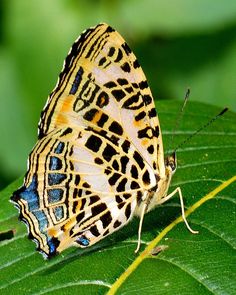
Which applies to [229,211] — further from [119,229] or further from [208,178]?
[119,229]

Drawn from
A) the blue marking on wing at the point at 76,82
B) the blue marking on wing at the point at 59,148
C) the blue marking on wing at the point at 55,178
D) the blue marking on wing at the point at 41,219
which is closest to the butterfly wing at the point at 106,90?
the blue marking on wing at the point at 76,82

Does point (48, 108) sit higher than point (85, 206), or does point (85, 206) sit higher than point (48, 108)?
point (48, 108)

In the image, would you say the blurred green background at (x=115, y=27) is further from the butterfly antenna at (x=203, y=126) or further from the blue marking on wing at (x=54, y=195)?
the blue marking on wing at (x=54, y=195)

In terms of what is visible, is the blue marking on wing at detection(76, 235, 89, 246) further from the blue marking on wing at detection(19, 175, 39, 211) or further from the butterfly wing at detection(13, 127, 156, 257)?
the blue marking on wing at detection(19, 175, 39, 211)

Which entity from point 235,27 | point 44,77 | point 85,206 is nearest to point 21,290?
point 85,206

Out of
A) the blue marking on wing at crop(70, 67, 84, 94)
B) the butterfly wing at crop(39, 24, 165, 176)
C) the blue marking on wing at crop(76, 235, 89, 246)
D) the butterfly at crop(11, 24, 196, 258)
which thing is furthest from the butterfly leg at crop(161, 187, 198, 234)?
the blue marking on wing at crop(70, 67, 84, 94)

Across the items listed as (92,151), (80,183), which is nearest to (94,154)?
(92,151)
